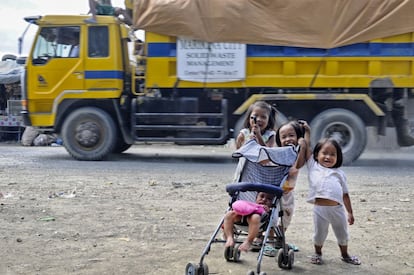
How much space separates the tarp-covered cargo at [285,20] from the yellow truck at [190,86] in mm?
179

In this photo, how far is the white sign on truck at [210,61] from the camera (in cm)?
1181

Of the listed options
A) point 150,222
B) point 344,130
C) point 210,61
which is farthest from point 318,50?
point 150,222

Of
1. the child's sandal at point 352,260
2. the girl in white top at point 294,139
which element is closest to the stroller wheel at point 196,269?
the girl in white top at point 294,139

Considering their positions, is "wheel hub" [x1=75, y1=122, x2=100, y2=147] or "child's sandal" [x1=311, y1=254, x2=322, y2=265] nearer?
"child's sandal" [x1=311, y1=254, x2=322, y2=265]

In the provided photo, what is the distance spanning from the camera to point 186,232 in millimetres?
5715

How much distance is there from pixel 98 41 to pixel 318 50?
14.7 feet

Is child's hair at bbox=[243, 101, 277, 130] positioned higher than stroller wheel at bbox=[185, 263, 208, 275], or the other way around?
child's hair at bbox=[243, 101, 277, 130]

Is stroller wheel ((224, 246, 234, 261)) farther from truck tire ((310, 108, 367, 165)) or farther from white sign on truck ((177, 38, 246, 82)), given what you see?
white sign on truck ((177, 38, 246, 82))

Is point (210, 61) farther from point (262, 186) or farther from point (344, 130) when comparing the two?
point (262, 186)

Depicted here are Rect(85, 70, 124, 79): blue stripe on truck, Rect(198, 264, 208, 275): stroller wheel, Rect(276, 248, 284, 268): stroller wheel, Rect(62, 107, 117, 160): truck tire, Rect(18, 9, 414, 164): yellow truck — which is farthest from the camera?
Rect(62, 107, 117, 160): truck tire

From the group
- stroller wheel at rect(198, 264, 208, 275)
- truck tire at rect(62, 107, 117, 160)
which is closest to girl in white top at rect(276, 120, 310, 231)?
stroller wheel at rect(198, 264, 208, 275)

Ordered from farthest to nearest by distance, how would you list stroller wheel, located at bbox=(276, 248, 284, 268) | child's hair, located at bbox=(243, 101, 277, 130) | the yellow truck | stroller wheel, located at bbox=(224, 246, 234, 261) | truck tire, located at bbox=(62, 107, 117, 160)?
1. truck tire, located at bbox=(62, 107, 117, 160)
2. the yellow truck
3. child's hair, located at bbox=(243, 101, 277, 130)
4. stroller wheel, located at bbox=(224, 246, 234, 261)
5. stroller wheel, located at bbox=(276, 248, 284, 268)

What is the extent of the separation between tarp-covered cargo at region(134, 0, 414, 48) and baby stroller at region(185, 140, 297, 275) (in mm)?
7410

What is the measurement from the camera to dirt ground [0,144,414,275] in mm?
4672
